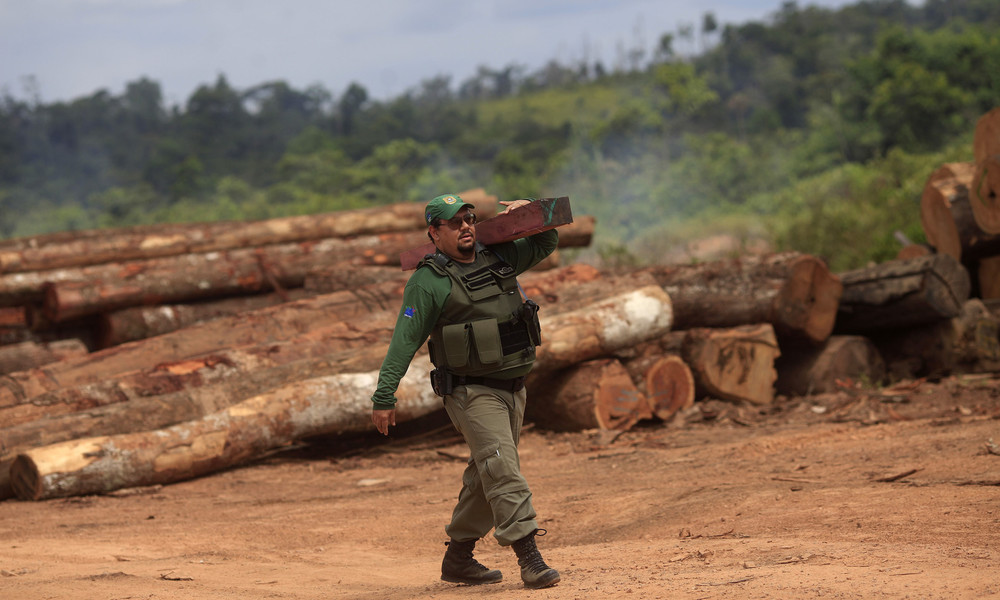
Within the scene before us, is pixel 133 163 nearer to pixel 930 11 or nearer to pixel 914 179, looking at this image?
pixel 914 179

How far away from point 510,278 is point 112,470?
3711mm

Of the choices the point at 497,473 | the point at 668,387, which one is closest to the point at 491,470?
the point at 497,473

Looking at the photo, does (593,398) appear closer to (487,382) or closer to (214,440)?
(214,440)

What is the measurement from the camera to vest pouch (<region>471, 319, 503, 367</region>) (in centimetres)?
426

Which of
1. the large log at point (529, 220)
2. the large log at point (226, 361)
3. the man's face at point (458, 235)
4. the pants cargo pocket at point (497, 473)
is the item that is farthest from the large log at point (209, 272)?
the pants cargo pocket at point (497, 473)

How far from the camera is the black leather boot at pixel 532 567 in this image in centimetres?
394

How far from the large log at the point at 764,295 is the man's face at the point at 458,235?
491 centimetres

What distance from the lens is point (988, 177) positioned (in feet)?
29.9

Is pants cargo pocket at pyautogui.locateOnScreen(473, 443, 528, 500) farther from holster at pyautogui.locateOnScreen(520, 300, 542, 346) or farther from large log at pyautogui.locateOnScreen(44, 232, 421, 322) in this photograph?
large log at pyautogui.locateOnScreen(44, 232, 421, 322)

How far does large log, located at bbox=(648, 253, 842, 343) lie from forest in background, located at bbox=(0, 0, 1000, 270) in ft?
13.4

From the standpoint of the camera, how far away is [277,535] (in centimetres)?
554

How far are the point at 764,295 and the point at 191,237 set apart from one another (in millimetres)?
6886

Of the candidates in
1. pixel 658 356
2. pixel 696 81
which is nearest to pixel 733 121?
pixel 696 81

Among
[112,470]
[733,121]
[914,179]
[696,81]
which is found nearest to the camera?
[112,470]
